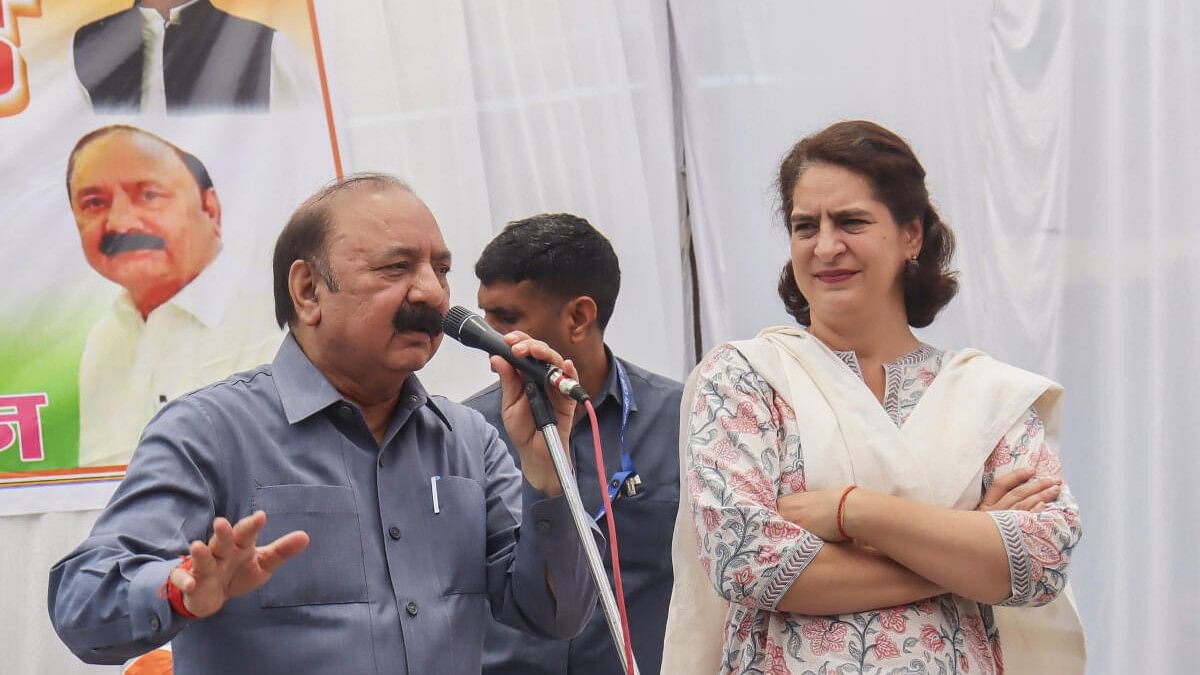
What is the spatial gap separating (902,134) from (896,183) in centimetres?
166

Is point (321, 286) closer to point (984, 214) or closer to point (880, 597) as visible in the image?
point (880, 597)

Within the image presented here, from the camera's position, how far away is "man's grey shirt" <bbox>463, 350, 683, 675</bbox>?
8.91ft

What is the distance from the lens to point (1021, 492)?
6.68ft

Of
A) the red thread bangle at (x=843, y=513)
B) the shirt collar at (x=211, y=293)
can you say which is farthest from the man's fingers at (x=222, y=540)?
the shirt collar at (x=211, y=293)

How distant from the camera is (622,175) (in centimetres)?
414

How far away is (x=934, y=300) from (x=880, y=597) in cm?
60

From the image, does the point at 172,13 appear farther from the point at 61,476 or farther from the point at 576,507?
the point at 576,507

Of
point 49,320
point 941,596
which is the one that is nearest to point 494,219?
point 49,320

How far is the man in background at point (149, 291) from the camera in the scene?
11.7ft

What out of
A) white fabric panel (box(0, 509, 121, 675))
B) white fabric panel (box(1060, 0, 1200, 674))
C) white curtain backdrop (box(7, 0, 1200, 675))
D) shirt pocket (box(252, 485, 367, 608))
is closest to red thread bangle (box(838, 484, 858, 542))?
shirt pocket (box(252, 485, 367, 608))

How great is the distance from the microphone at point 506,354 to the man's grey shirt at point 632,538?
1.03 metres

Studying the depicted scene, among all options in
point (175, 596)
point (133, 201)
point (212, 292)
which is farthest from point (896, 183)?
point (133, 201)

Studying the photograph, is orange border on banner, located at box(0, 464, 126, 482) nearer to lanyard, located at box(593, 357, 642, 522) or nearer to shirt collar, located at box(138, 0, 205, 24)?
shirt collar, located at box(138, 0, 205, 24)

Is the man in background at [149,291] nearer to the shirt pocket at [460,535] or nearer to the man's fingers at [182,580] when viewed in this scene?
the shirt pocket at [460,535]
